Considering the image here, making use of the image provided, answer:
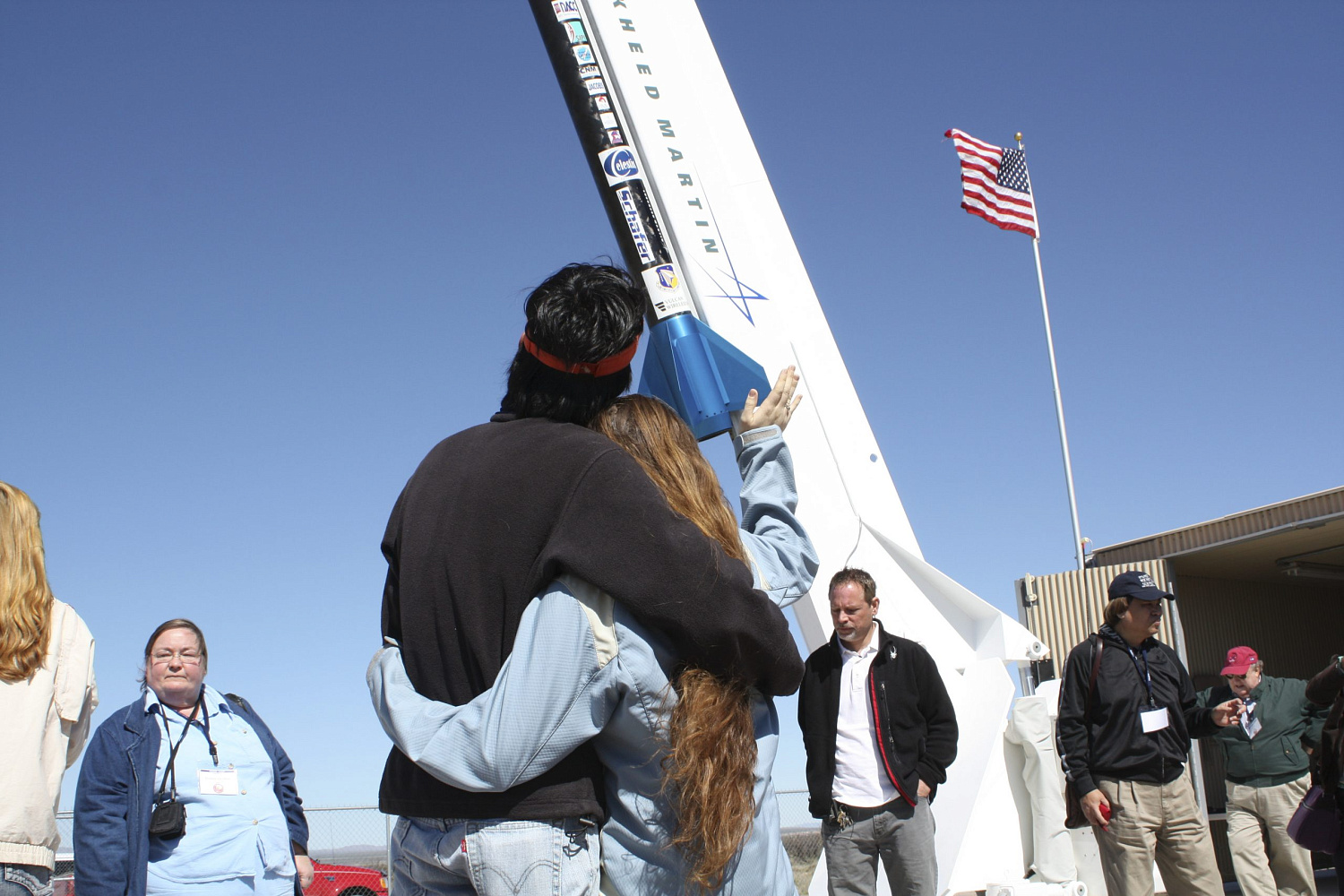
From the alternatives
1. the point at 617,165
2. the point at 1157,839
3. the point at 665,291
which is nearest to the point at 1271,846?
the point at 1157,839

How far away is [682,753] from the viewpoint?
5.42ft

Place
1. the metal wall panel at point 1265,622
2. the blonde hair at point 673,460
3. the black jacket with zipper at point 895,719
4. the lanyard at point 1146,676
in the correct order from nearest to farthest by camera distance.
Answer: the blonde hair at point 673,460 → the black jacket with zipper at point 895,719 → the lanyard at point 1146,676 → the metal wall panel at point 1265,622

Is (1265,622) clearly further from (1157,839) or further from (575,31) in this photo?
(575,31)

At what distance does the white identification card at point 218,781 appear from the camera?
3545mm

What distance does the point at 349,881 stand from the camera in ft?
34.6

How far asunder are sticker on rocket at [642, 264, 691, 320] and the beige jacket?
3878 millimetres

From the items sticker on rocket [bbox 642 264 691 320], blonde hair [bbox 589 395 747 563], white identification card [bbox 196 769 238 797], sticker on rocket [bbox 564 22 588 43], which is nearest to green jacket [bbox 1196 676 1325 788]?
sticker on rocket [bbox 642 264 691 320]

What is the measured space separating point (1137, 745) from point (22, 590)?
4.66 meters

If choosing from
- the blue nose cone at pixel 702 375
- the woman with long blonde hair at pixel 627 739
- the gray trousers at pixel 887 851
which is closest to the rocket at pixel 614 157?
the blue nose cone at pixel 702 375

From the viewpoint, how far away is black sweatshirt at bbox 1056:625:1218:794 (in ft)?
16.9

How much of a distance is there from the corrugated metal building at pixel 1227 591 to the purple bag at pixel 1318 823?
5.33 m

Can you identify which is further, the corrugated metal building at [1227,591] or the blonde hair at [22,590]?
the corrugated metal building at [1227,591]

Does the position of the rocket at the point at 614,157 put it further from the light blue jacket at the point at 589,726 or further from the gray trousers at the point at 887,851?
the light blue jacket at the point at 589,726

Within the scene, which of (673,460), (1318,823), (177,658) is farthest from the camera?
(1318,823)
